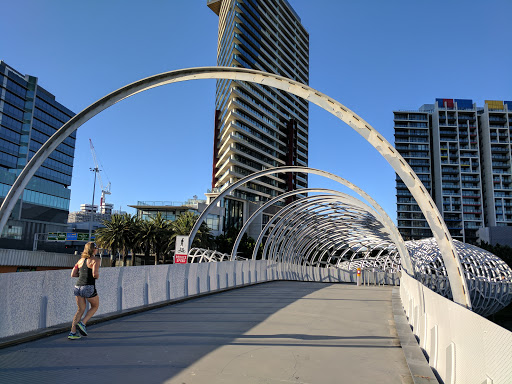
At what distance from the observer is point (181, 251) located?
1683 cm

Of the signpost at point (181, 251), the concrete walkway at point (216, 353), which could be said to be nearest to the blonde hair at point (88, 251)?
the concrete walkway at point (216, 353)

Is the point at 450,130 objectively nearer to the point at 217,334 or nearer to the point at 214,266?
the point at 214,266

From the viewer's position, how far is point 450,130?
349 ft

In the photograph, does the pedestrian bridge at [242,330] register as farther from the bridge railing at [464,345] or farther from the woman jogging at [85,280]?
the woman jogging at [85,280]

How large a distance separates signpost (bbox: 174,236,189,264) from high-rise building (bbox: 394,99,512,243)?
9313cm

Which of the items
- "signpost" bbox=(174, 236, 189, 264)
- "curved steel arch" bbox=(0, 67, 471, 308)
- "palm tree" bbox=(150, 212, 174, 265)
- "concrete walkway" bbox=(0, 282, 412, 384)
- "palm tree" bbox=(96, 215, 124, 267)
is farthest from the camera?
"palm tree" bbox=(150, 212, 174, 265)

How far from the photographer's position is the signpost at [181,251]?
1656 cm

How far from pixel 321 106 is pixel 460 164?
10989cm

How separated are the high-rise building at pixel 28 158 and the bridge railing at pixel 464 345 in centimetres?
6767

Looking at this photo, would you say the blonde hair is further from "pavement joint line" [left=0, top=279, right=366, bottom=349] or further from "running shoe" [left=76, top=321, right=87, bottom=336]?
"pavement joint line" [left=0, top=279, right=366, bottom=349]

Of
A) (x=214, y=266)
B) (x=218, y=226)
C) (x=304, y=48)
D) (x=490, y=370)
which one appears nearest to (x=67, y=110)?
(x=218, y=226)

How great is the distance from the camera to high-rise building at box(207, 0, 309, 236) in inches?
3017

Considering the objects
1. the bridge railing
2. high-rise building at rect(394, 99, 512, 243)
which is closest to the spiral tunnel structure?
the bridge railing

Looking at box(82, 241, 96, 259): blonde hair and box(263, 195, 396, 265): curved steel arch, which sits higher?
box(263, 195, 396, 265): curved steel arch
